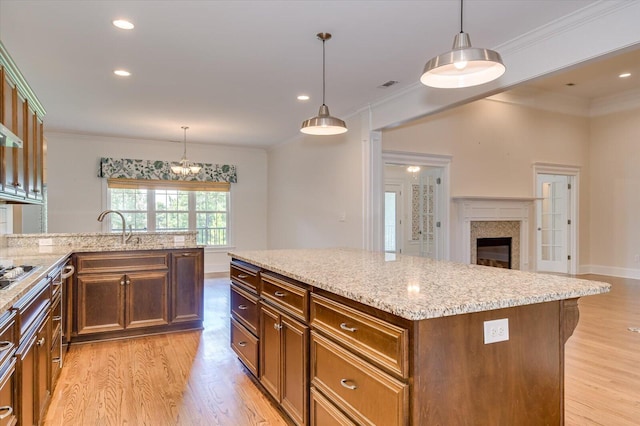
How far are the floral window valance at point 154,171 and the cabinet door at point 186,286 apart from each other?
410 centimetres

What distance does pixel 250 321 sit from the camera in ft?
9.12

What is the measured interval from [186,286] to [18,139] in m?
2.14

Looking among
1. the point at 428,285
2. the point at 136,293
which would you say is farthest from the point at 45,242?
the point at 428,285

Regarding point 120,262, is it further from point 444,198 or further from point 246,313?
point 444,198

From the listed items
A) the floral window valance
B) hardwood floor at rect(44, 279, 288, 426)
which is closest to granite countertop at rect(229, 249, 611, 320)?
hardwood floor at rect(44, 279, 288, 426)

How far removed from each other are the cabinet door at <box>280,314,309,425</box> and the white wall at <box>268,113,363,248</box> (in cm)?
318

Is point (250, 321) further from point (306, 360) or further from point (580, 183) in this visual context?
point (580, 183)

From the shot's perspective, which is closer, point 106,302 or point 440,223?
point 106,302

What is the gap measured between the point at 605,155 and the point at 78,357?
28.0 ft

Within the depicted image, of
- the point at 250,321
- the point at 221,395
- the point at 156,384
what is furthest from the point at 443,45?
the point at 156,384

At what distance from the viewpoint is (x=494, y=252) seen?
21.6 ft

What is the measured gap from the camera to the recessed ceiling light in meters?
2.88

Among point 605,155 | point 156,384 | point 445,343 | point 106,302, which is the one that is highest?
point 605,155

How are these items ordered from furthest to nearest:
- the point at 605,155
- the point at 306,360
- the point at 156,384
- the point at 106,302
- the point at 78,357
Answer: the point at 605,155 → the point at 106,302 → the point at 78,357 → the point at 156,384 → the point at 306,360
